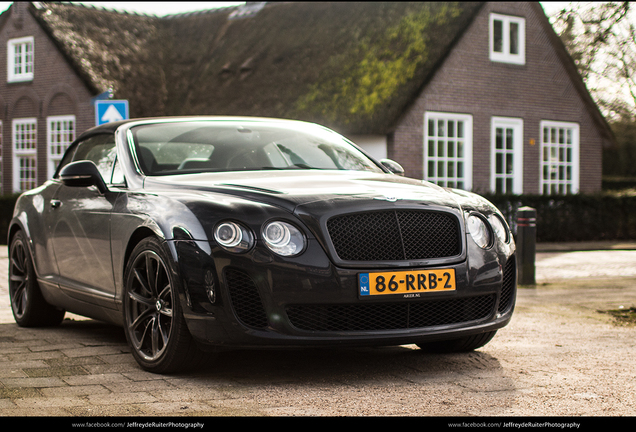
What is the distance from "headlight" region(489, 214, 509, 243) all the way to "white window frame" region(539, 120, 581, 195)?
18119mm

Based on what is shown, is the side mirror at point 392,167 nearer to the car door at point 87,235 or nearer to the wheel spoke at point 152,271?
the car door at point 87,235

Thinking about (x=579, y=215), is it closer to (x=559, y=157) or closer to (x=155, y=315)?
(x=559, y=157)

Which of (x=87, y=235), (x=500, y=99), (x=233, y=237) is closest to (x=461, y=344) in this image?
(x=233, y=237)

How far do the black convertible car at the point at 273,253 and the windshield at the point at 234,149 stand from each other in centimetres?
1

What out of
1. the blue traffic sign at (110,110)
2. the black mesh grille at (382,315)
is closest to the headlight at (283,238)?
the black mesh grille at (382,315)

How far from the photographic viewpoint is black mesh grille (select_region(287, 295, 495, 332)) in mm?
4164

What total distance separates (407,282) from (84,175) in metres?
2.34

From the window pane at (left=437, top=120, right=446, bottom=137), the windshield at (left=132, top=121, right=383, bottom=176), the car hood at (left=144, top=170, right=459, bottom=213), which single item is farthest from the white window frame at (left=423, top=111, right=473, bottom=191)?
the car hood at (left=144, top=170, right=459, bottom=213)

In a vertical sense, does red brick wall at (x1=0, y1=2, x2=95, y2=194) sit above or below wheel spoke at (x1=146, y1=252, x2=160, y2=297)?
above

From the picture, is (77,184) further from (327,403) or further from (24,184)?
(24,184)

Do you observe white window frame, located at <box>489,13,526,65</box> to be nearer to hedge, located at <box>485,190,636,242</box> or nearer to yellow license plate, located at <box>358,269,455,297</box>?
hedge, located at <box>485,190,636,242</box>

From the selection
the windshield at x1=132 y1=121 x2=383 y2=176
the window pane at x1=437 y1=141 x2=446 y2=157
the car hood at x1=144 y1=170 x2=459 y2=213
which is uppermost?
the window pane at x1=437 y1=141 x2=446 y2=157

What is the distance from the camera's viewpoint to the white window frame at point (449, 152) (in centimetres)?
2042

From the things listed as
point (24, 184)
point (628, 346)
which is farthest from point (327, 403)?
point (24, 184)
